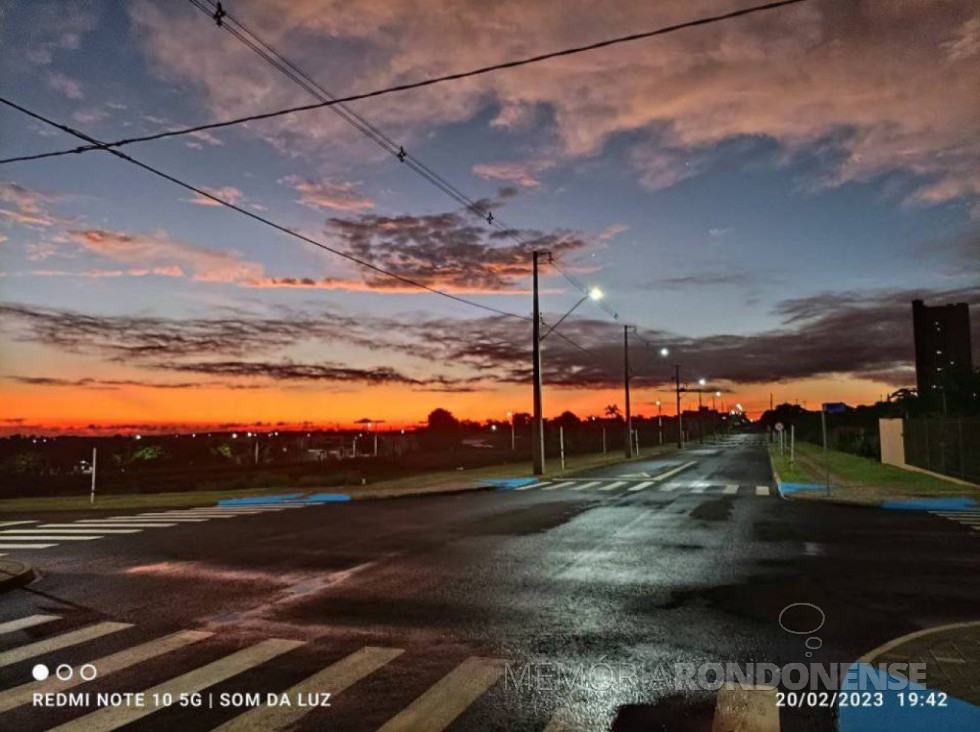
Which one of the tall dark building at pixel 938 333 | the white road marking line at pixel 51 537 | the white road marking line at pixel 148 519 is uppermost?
the tall dark building at pixel 938 333

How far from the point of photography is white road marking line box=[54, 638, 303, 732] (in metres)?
4.84

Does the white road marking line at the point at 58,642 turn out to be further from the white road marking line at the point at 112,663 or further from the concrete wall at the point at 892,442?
the concrete wall at the point at 892,442

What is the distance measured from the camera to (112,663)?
616cm

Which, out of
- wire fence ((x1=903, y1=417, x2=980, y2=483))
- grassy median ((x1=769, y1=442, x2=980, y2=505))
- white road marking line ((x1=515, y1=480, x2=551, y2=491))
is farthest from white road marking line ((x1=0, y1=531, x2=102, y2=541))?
wire fence ((x1=903, y1=417, x2=980, y2=483))

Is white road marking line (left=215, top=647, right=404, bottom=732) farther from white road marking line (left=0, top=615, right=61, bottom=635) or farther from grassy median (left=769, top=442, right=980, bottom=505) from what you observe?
grassy median (left=769, top=442, right=980, bottom=505)

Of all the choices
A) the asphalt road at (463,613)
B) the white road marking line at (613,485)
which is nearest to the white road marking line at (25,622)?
the asphalt road at (463,613)

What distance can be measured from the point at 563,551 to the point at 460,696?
659 centimetres

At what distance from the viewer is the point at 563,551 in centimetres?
1162

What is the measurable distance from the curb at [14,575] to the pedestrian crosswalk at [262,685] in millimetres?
3089

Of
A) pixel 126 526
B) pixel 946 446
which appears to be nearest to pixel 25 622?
pixel 126 526

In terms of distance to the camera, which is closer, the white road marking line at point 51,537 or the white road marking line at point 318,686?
the white road marking line at point 318,686

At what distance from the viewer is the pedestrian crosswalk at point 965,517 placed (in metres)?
14.1

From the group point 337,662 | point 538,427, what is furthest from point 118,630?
point 538,427

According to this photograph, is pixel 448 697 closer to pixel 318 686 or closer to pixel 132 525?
pixel 318 686
